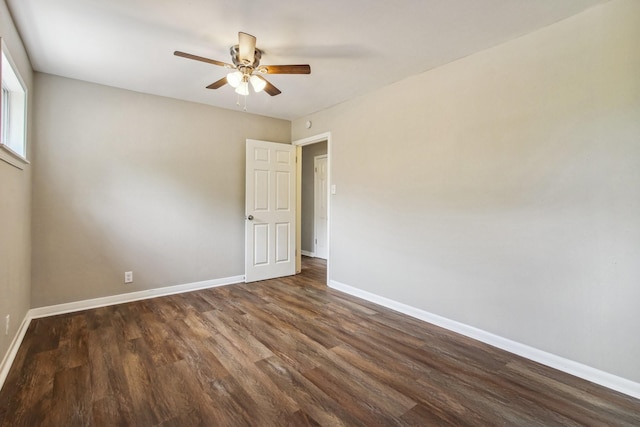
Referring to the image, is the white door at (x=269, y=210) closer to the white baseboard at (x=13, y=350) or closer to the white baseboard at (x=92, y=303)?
the white baseboard at (x=92, y=303)

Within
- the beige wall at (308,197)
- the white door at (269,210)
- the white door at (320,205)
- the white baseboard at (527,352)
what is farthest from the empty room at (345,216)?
the beige wall at (308,197)

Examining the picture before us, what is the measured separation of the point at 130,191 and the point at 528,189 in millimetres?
3936

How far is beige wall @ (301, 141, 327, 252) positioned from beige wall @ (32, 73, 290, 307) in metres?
2.06

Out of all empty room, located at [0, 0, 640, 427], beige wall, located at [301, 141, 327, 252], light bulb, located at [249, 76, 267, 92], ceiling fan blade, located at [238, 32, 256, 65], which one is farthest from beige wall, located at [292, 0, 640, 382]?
beige wall, located at [301, 141, 327, 252]

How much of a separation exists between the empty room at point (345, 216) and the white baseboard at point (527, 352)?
0.01 metres

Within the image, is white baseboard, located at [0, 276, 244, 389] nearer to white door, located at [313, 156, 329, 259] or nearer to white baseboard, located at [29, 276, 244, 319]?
white baseboard, located at [29, 276, 244, 319]

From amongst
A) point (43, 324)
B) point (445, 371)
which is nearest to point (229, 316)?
point (43, 324)

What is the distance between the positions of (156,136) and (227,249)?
1688 millimetres

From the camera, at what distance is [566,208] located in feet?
6.79

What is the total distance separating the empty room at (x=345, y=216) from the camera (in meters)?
1.84

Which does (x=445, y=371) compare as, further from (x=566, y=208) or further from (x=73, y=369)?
(x=73, y=369)

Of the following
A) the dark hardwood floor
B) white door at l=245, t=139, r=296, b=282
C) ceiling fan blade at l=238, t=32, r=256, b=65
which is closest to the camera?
the dark hardwood floor

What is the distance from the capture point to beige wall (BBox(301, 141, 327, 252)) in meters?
6.29

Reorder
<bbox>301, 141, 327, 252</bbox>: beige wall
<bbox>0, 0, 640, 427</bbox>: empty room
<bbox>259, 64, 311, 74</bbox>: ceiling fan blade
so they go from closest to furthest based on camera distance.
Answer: <bbox>0, 0, 640, 427</bbox>: empty room → <bbox>259, 64, 311, 74</bbox>: ceiling fan blade → <bbox>301, 141, 327, 252</bbox>: beige wall
